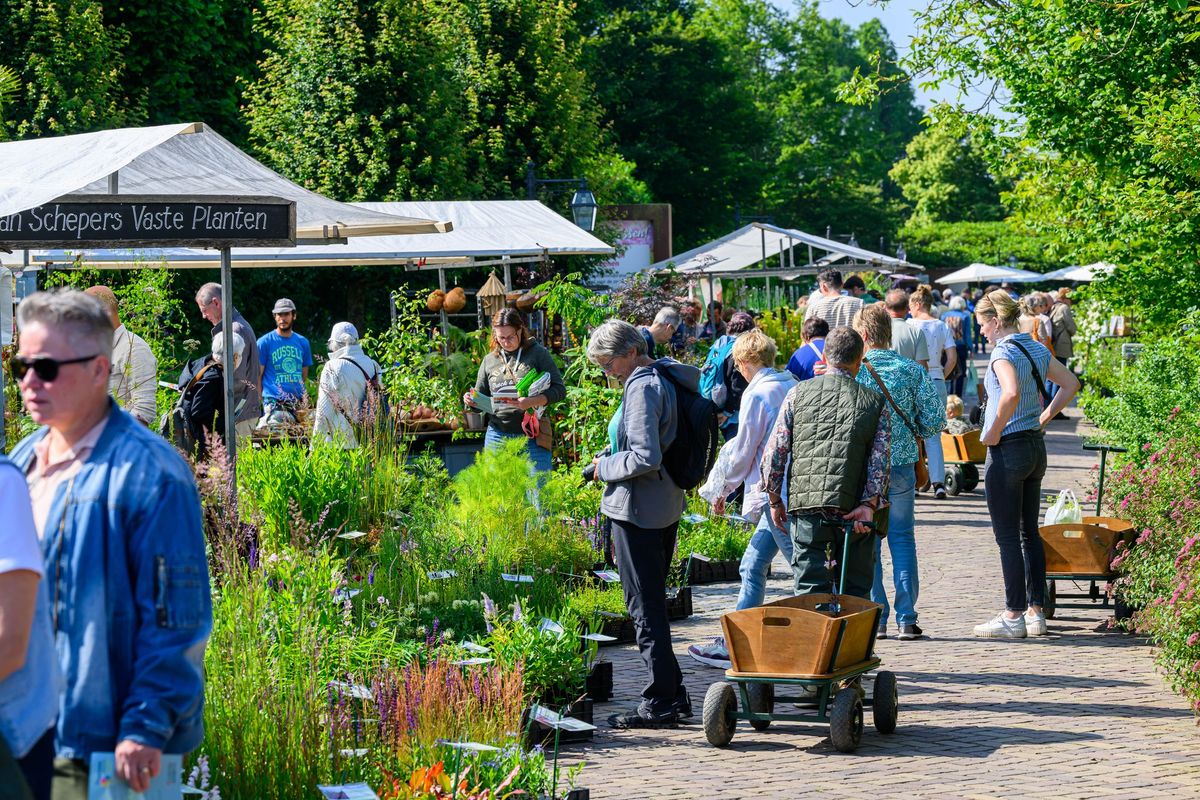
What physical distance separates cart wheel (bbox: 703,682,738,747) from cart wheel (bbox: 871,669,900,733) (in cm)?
64

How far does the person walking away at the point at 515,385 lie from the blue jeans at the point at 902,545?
2.67 meters

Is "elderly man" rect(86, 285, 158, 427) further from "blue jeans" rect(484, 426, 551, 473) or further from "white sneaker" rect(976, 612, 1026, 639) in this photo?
"white sneaker" rect(976, 612, 1026, 639)

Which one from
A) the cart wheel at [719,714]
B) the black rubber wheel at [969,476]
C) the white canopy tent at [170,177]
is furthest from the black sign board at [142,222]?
the black rubber wheel at [969,476]

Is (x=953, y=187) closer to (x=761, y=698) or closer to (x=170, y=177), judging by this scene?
(x=170, y=177)

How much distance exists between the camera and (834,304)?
43.1ft

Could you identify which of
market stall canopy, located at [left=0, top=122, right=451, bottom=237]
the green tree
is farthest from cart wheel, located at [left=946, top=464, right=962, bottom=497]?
the green tree

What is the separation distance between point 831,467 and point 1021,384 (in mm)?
2149

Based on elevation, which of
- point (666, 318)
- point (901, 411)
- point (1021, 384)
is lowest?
point (901, 411)

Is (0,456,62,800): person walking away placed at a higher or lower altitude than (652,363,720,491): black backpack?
lower

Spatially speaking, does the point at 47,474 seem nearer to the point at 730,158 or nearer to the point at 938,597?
the point at 938,597

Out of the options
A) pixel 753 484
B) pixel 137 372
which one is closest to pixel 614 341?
pixel 753 484

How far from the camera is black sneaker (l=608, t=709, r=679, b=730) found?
23.5ft

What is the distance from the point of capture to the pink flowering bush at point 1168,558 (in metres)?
6.78

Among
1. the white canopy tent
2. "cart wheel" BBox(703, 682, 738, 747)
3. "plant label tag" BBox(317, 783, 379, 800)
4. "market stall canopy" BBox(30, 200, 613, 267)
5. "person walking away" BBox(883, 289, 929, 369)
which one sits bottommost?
"cart wheel" BBox(703, 682, 738, 747)
